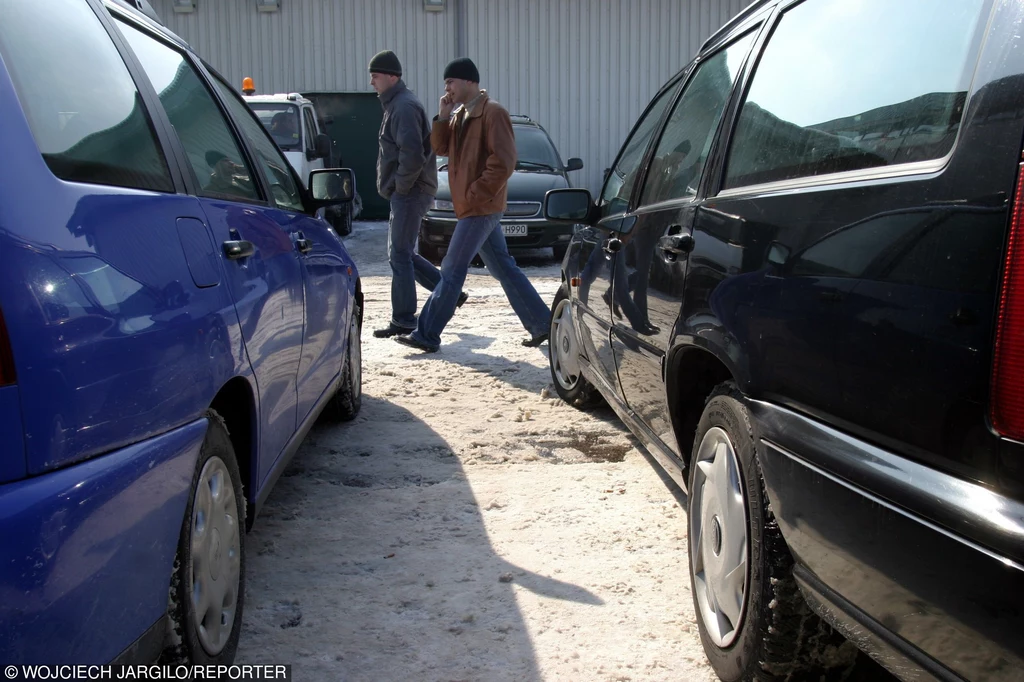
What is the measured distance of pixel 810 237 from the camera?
5.78ft

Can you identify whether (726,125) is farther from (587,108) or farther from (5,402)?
(587,108)

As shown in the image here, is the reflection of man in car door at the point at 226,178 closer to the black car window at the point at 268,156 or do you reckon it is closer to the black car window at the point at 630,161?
the black car window at the point at 268,156

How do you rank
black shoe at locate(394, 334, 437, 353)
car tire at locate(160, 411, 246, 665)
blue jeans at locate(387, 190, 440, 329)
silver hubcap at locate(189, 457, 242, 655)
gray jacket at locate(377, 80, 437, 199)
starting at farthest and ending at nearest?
1. blue jeans at locate(387, 190, 440, 329)
2. gray jacket at locate(377, 80, 437, 199)
3. black shoe at locate(394, 334, 437, 353)
4. silver hubcap at locate(189, 457, 242, 655)
5. car tire at locate(160, 411, 246, 665)

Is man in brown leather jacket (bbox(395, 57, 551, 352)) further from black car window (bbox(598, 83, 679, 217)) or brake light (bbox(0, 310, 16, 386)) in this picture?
brake light (bbox(0, 310, 16, 386))

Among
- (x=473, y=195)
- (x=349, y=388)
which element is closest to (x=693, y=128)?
(x=349, y=388)

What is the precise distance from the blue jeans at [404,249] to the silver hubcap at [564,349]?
1866 millimetres

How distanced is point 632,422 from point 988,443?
212cm

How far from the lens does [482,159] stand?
242 inches

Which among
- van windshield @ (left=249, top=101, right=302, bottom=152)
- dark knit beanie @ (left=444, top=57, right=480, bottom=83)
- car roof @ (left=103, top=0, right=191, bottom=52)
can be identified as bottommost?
car roof @ (left=103, top=0, right=191, bottom=52)

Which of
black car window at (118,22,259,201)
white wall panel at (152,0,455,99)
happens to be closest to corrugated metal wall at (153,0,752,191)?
white wall panel at (152,0,455,99)

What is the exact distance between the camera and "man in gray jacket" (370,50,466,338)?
6.53 metres

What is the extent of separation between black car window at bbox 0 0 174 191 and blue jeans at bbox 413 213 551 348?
13.2 feet

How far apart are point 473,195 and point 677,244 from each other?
3562mm

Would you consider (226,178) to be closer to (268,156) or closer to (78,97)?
(78,97)
